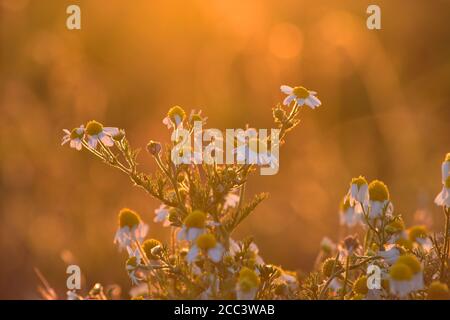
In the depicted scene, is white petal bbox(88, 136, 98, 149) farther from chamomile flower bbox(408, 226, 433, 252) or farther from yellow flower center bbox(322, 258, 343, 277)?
chamomile flower bbox(408, 226, 433, 252)

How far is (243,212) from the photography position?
8.34 feet

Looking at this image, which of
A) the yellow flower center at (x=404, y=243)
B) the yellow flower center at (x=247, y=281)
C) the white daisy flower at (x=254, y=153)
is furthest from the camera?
the yellow flower center at (x=404, y=243)

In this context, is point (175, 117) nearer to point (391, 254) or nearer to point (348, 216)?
point (391, 254)

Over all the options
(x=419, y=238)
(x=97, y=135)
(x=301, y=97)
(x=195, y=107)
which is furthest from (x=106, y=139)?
(x=195, y=107)

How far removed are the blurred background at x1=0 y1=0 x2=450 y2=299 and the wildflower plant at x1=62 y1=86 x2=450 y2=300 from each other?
1467 millimetres

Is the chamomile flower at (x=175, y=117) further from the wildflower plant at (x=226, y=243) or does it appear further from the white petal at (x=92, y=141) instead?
the white petal at (x=92, y=141)

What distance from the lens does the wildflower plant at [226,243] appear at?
230 cm

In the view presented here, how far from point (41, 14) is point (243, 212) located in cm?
589

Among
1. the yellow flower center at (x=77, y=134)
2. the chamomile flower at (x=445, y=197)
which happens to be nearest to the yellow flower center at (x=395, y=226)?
the chamomile flower at (x=445, y=197)

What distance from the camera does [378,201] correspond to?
109 inches

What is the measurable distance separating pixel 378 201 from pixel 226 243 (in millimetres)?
698

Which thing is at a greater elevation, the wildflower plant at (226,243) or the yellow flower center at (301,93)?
the yellow flower center at (301,93)

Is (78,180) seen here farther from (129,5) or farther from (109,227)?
(129,5)
